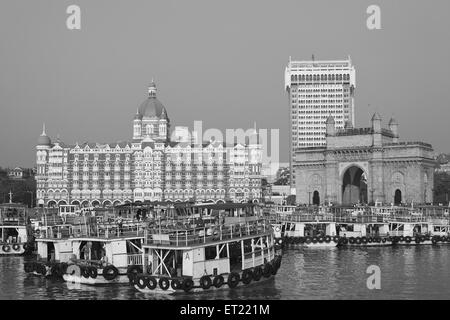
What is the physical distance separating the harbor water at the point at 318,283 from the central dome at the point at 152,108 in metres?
103

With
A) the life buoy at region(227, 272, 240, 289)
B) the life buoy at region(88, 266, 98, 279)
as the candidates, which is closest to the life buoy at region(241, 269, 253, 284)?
the life buoy at region(227, 272, 240, 289)

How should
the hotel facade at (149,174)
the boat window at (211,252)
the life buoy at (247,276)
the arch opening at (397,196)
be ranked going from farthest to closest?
the hotel facade at (149,174), the arch opening at (397,196), the life buoy at (247,276), the boat window at (211,252)

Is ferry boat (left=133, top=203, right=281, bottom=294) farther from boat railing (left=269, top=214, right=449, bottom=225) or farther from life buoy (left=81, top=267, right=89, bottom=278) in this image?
boat railing (left=269, top=214, right=449, bottom=225)

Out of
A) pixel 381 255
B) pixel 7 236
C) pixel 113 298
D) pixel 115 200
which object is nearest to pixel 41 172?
pixel 115 200

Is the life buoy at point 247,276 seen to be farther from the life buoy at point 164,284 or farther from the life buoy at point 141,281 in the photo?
the life buoy at point 141,281

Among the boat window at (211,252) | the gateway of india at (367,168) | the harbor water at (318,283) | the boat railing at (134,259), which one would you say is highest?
the gateway of india at (367,168)

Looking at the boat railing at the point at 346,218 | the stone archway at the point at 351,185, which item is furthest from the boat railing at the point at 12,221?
the stone archway at the point at 351,185

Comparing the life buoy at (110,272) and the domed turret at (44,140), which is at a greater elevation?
the domed turret at (44,140)

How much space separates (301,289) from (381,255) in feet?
62.9

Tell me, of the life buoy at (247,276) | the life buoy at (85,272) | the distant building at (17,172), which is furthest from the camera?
the distant building at (17,172)

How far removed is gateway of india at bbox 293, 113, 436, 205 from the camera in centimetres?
10162

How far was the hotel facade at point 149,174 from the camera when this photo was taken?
137250 mm

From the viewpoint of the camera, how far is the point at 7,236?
59156 mm

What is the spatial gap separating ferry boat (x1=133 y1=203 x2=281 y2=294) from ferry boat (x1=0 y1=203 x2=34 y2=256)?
67.2 feet
